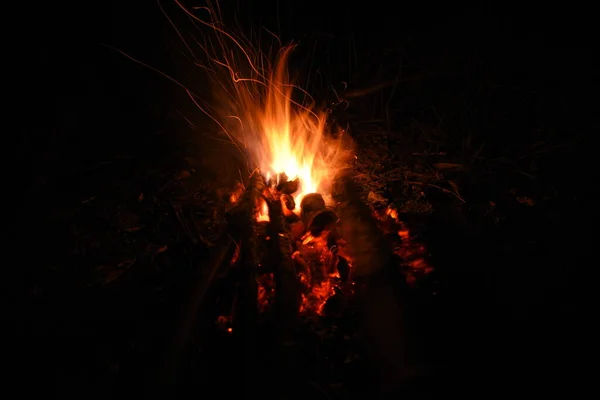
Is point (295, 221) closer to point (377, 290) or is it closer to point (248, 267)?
point (248, 267)

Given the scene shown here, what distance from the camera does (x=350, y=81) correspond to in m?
4.73

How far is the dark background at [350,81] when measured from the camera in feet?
9.51

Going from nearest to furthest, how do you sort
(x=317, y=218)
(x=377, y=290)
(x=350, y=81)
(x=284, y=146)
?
(x=377, y=290) → (x=317, y=218) → (x=284, y=146) → (x=350, y=81)

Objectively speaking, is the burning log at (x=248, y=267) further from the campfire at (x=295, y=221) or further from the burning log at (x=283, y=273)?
the burning log at (x=283, y=273)

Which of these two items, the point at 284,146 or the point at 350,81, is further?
the point at 350,81

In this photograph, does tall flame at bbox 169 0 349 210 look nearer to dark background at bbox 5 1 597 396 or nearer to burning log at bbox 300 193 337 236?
burning log at bbox 300 193 337 236

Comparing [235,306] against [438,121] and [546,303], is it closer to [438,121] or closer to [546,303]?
[546,303]

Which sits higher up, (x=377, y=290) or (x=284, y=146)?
(x=284, y=146)

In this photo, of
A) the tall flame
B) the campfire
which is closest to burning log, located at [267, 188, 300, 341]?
the campfire

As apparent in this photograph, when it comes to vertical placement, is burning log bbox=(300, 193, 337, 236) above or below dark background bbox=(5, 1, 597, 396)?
below

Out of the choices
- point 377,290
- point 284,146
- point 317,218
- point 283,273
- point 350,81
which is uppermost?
point 350,81

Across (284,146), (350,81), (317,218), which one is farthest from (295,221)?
(350,81)

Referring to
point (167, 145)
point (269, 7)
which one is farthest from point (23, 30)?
point (269, 7)

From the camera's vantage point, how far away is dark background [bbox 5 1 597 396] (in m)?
2.90
